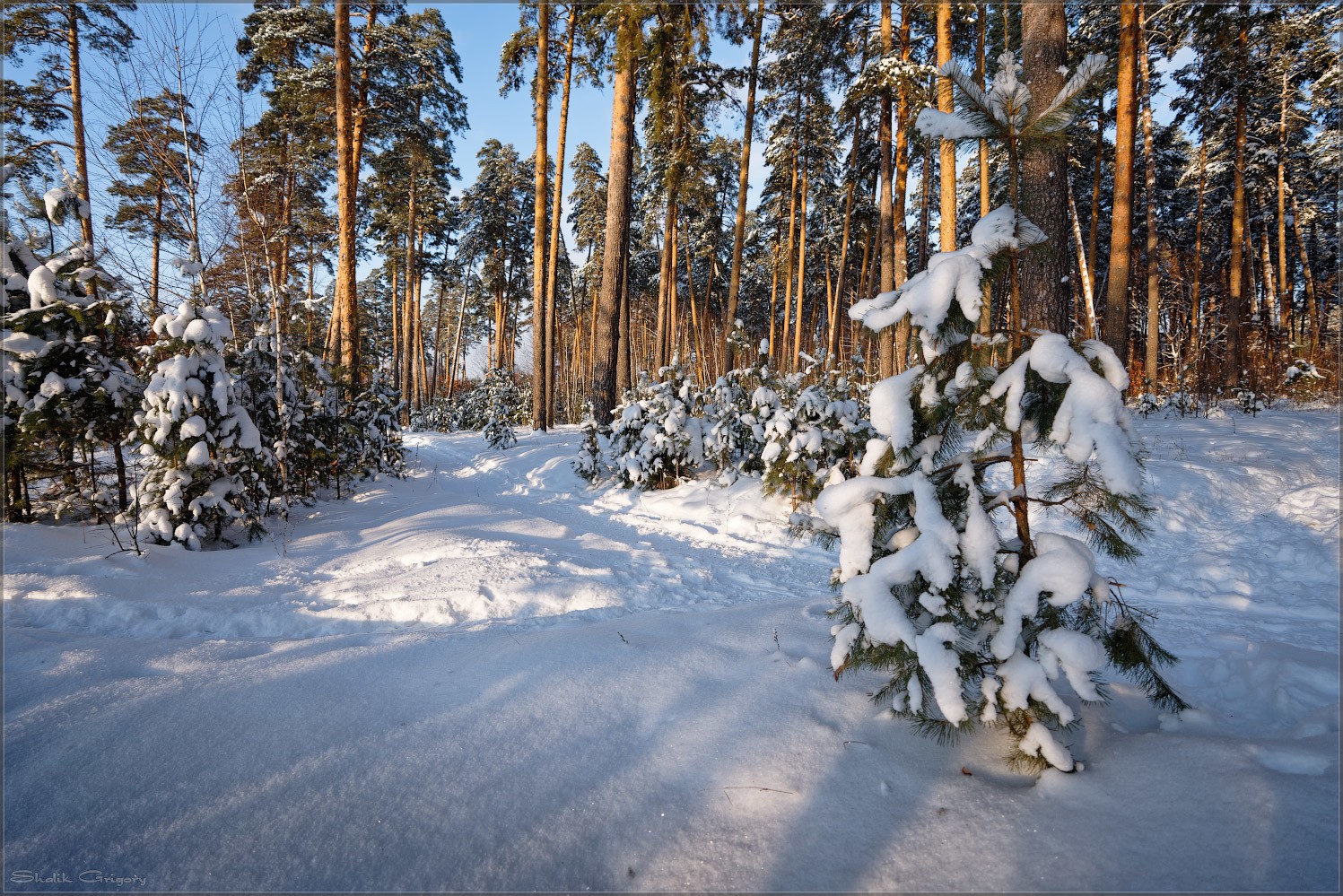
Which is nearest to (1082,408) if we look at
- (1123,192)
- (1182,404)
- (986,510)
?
(986,510)

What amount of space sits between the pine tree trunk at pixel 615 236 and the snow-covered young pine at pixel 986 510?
812 cm

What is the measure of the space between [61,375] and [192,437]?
46.1 inches

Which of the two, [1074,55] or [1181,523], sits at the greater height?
[1074,55]

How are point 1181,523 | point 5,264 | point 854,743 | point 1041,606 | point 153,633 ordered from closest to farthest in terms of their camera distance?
point 1041,606
point 854,743
point 153,633
point 5,264
point 1181,523

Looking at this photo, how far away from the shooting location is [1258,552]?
4.30 meters

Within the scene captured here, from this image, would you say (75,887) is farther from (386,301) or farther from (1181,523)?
(386,301)

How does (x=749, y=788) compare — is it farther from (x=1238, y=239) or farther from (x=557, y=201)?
(x=1238, y=239)

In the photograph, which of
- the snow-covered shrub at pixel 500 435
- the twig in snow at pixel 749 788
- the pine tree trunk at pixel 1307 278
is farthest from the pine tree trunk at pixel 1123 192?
the pine tree trunk at pixel 1307 278

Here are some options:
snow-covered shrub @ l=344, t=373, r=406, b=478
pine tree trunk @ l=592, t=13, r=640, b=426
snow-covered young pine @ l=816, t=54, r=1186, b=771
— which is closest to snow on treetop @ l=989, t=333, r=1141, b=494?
snow-covered young pine @ l=816, t=54, r=1186, b=771

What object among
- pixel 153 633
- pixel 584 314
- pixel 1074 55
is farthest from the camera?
pixel 584 314

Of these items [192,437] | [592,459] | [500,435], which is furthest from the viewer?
[500,435]

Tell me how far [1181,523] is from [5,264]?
35.3 feet

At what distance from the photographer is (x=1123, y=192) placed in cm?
993

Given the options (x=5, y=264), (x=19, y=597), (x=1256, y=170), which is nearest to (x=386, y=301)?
(x=5, y=264)
